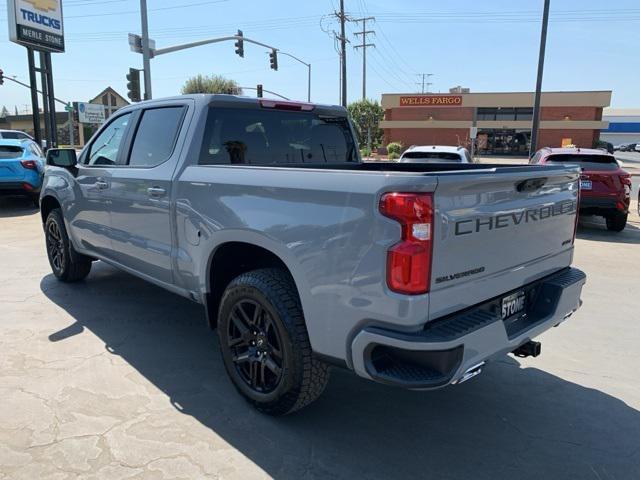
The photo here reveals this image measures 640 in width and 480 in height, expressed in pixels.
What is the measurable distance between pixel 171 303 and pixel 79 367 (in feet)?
5.30

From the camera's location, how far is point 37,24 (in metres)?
18.0

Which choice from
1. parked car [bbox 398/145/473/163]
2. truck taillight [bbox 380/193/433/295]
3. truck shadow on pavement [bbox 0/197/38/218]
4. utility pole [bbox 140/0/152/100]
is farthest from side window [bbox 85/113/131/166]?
utility pole [bbox 140/0/152/100]

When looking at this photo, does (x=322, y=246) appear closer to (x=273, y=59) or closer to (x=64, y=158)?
(x=64, y=158)

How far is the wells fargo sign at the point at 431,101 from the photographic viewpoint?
5066 cm

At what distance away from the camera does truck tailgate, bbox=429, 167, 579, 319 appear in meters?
2.43

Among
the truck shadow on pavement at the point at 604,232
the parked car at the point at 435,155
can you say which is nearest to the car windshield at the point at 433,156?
the parked car at the point at 435,155

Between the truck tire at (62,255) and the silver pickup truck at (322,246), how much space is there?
148 cm

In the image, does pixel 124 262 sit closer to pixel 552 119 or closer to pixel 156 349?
pixel 156 349

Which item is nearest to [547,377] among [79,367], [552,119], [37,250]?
[79,367]

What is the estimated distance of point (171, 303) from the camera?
17.9 feet

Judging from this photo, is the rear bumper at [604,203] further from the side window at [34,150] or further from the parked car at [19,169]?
the side window at [34,150]

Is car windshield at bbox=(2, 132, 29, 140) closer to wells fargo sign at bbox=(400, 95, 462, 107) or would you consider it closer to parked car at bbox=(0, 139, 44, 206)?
parked car at bbox=(0, 139, 44, 206)

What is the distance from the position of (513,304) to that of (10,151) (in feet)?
40.0

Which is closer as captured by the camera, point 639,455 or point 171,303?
point 639,455
